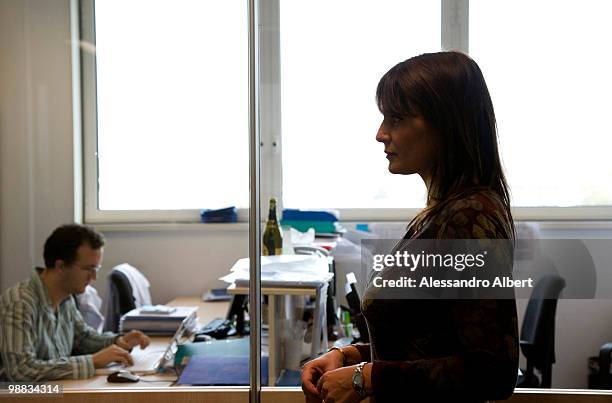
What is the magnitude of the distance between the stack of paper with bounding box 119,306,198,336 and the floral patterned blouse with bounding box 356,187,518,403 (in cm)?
160

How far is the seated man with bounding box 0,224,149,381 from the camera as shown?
2.06 m

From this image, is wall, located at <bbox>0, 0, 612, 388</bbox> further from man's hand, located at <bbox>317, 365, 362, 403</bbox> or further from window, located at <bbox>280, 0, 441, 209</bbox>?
man's hand, located at <bbox>317, 365, 362, 403</bbox>

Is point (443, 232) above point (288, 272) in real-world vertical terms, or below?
above

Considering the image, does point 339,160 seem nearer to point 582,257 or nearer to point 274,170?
point 274,170

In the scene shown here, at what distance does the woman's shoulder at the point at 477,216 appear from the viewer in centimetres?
111

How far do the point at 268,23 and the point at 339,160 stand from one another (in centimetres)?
49

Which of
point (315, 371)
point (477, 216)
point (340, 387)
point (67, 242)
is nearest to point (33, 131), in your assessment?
point (67, 242)

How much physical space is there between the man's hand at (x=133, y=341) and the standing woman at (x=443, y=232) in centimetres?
131

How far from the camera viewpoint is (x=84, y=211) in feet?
9.28

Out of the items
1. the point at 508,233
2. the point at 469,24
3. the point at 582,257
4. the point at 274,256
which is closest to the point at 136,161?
the point at 274,256

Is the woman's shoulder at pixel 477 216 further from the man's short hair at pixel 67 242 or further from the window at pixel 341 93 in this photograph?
the man's short hair at pixel 67 242

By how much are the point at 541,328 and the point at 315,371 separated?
3.95 feet

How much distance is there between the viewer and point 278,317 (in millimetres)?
2023

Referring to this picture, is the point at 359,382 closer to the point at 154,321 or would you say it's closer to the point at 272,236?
the point at 272,236
